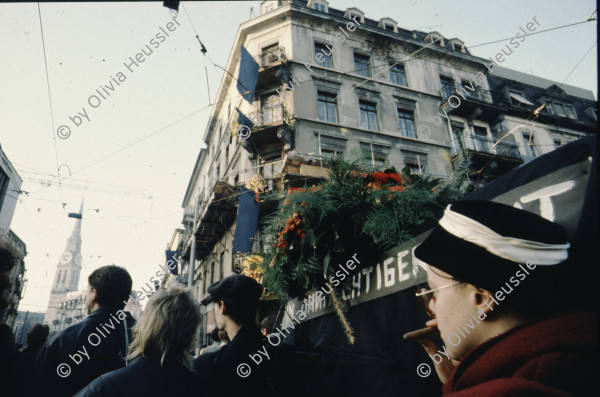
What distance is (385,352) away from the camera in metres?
1.60

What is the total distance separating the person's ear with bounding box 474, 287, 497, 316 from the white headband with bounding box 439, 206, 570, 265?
11cm

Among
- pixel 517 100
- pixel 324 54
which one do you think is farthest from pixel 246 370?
pixel 517 100

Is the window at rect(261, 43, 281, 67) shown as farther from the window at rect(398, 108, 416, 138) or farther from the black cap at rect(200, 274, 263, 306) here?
the black cap at rect(200, 274, 263, 306)

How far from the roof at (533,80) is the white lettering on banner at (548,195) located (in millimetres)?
27560

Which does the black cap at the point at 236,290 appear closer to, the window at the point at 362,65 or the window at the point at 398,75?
the window at the point at 362,65

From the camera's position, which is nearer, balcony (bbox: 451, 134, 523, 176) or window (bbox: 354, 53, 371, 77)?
balcony (bbox: 451, 134, 523, 176)

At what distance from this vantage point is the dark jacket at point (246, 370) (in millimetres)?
1851

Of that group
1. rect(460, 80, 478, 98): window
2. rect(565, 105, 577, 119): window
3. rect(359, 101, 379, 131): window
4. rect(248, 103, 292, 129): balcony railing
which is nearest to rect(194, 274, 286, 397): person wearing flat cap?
rect(248, 103, 292, 129): balcony railing

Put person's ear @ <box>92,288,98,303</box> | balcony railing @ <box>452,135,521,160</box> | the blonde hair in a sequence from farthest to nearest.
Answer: balcony railing @ <box>452,135,521,160</box>
person's ear @ <box>92,288,98,303</box>
the blonde hair

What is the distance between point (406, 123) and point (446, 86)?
4.08 metres

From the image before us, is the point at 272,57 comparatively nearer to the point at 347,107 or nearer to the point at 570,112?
the point at 347,107

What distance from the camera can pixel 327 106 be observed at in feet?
52.8

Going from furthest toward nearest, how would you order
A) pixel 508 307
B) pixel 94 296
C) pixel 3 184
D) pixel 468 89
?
pixel 3 184, pixel 468 89, pixel 94 296, pixel 508 307

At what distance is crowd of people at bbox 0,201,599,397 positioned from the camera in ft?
2.11
